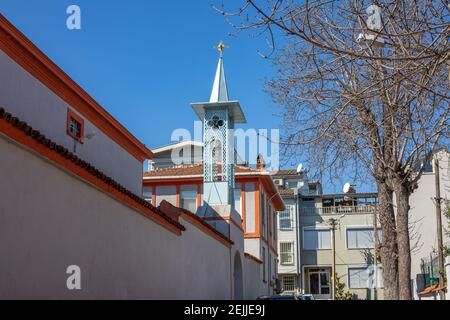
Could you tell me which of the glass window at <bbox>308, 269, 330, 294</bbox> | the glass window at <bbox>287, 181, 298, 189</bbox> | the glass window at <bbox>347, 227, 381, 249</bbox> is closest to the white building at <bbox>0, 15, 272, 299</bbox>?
the glass window at <bbox>347, 227, 381, 249</bbox>

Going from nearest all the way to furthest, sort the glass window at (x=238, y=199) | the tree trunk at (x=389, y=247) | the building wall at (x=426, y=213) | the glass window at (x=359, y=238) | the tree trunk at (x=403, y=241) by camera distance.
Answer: the tree trunk at (x=403, y=241) < the tree trunk at (x=389, y=247) < the glass window at (x=238, y=199) < the building wall at (x=426, y=213) < the glass window at (x=359, y=238)

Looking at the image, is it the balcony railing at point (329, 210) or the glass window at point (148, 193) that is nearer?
the glass window at point (148, 193)

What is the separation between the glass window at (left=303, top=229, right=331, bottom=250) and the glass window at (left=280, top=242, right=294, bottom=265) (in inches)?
49.1

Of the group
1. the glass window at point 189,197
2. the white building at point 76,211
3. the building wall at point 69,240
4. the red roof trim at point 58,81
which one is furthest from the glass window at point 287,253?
the building wall at point 69,240

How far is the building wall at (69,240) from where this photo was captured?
8.23 metres

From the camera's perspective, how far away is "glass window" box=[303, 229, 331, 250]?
2076 inches

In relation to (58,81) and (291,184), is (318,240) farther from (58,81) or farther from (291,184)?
(58,81)

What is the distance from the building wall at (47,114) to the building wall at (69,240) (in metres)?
3.24

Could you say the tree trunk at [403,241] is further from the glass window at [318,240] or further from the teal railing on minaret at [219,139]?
the glass window at [318,240]

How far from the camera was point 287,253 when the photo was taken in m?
52.4

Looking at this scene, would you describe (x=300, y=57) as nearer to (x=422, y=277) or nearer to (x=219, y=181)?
(x=219, y=181)

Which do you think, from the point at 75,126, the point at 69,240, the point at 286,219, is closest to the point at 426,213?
the point at 286,219
